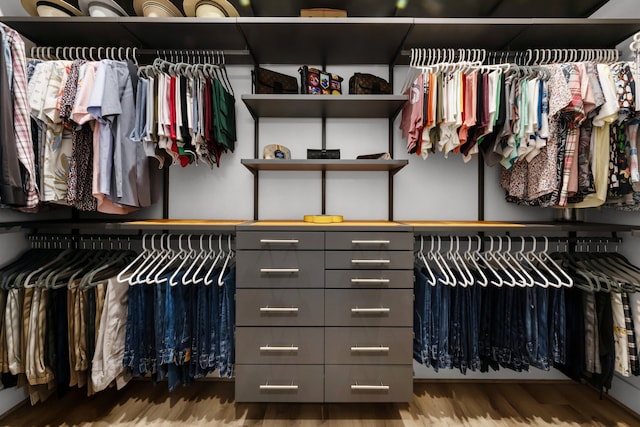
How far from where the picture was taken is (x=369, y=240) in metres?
1.54

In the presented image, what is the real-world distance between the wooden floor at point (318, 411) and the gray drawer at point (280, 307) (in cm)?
61

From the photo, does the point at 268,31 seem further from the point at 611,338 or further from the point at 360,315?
the point at 611,338

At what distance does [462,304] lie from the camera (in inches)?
63.1

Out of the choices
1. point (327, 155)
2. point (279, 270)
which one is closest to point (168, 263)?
point (279, 270)

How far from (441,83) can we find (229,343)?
6.30 feet

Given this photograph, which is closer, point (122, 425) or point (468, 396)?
point (122, 425)

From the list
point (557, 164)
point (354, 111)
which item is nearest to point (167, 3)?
point (354, 111)

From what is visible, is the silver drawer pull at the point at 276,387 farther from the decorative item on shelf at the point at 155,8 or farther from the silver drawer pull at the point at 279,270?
the decorative item on shelf at the point at 155,8

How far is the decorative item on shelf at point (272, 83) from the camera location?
1.80 metres

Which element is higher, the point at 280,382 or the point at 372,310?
the point at 372,310

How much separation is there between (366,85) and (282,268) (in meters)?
1.28

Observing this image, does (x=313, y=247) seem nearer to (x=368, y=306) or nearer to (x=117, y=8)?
(x=368, y=306)

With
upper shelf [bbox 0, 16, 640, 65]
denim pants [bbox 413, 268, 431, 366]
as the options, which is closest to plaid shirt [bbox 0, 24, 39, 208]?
upper shelf [bbox 0, 16, 640, 65]

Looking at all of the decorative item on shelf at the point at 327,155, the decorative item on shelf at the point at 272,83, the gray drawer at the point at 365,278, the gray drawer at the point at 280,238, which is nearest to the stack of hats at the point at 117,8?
the decorative item on shelf at the point at 272,83
